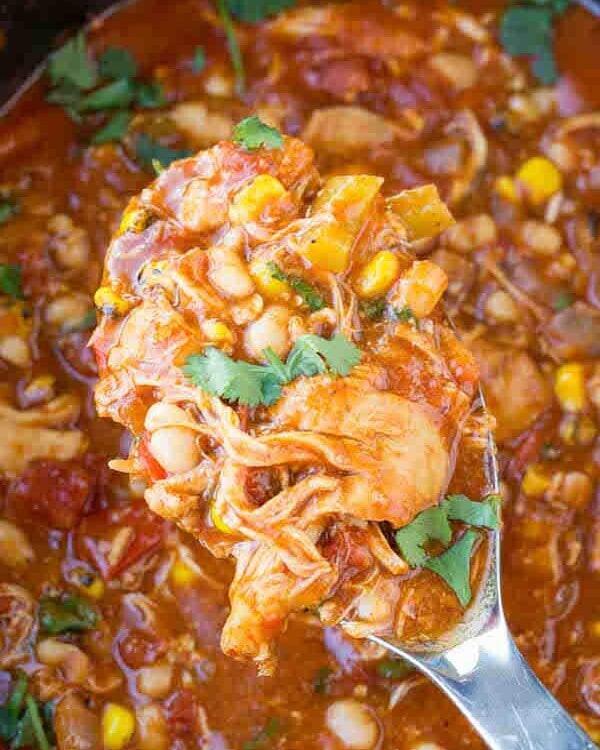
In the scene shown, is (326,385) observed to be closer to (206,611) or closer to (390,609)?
(390,609)

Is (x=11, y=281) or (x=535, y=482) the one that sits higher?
(x=11, y=281)

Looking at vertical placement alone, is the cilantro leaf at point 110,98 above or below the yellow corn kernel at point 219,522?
above

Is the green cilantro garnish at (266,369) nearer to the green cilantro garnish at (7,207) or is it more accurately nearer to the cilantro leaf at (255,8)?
the green cilantro garnish at (7,207)

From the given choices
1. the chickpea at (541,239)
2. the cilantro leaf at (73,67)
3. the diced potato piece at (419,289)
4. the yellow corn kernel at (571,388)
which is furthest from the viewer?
the cilantro leaf at (73,67)

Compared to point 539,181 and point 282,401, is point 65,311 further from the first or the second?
point 539,181

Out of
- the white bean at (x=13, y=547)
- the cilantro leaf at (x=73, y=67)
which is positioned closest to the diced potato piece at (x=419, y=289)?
the white bean at (x=13, y=547)

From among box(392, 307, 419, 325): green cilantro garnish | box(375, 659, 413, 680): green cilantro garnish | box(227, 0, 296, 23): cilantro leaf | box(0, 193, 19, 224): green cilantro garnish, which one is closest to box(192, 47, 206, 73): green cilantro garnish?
box(227, 0, 296, 23): cilantro leaf

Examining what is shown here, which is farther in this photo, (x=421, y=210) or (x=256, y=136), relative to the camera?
(x=421, y=210)

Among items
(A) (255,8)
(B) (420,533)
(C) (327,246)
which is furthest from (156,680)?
(A) (255,8)
